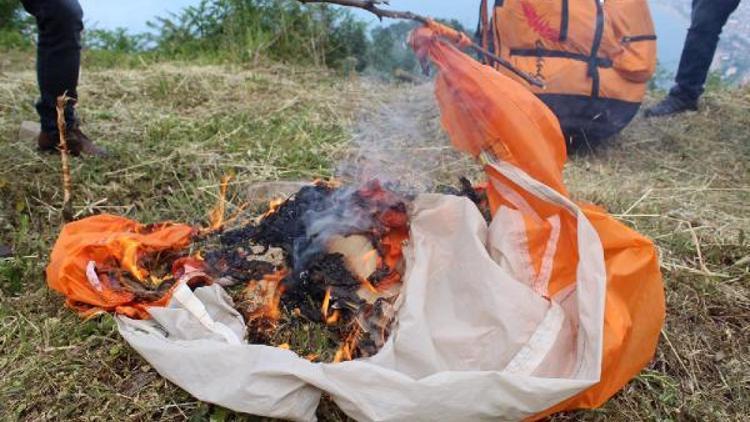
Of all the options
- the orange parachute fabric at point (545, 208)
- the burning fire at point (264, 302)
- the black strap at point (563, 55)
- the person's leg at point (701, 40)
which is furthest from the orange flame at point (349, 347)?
the person's leg at point (701, 40)

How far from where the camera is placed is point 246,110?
14.1ft

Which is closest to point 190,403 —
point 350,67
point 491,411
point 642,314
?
point 491,411

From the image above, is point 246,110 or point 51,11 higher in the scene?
point 51,11

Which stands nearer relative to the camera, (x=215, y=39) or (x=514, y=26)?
(x=514, y=26)

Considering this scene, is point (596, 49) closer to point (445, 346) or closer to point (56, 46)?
point (445, 346)

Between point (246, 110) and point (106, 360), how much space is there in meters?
2.56

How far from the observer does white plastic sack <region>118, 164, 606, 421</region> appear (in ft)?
5.36

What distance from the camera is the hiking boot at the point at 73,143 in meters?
3.21

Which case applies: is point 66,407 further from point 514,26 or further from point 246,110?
point 514,26

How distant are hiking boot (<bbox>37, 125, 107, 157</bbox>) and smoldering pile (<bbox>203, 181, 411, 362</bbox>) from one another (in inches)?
43.6

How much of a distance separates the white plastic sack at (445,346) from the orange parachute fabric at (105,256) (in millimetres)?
150

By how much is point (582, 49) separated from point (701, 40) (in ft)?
4.94

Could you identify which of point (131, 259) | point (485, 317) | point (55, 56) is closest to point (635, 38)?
point (485, 317)

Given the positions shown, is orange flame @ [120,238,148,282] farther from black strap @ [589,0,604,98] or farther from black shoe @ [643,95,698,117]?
black shoe @ [643,95,698,117]
